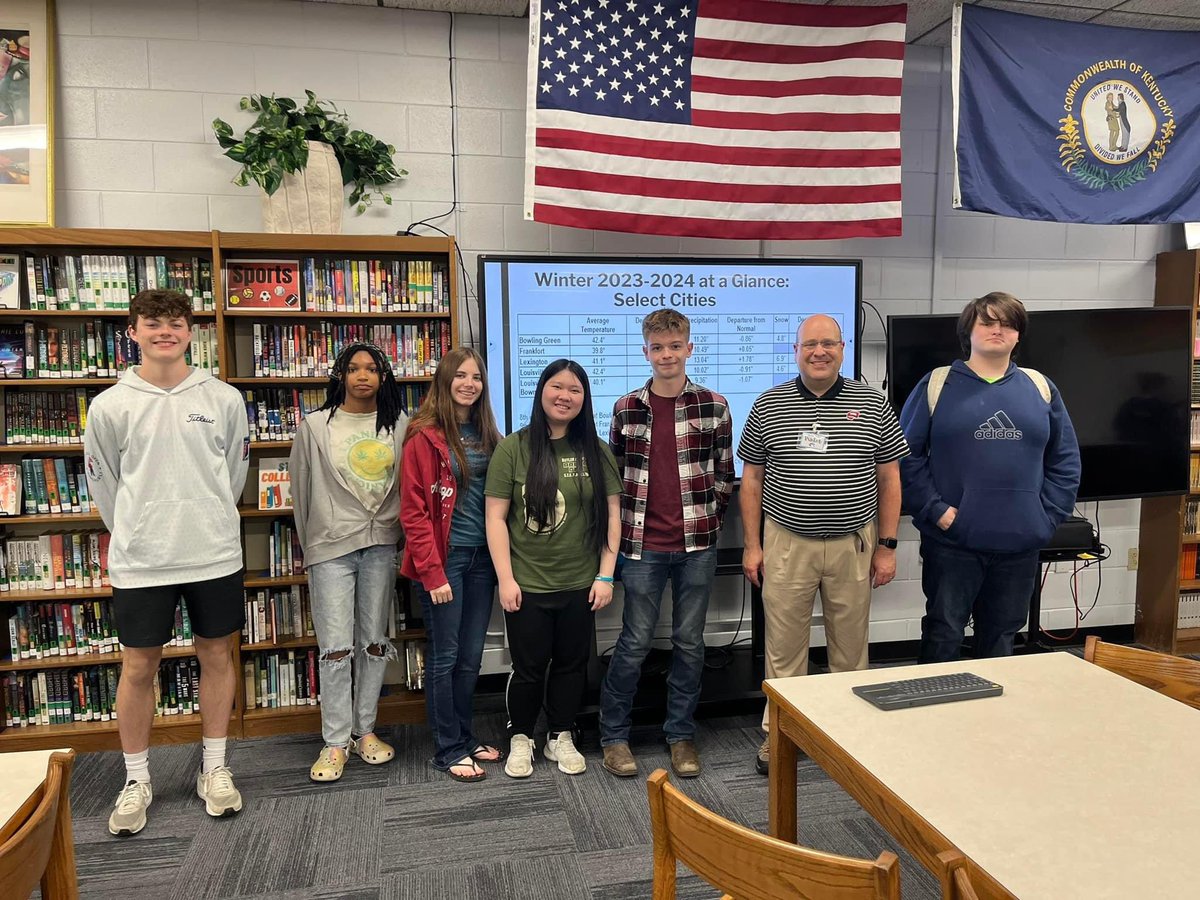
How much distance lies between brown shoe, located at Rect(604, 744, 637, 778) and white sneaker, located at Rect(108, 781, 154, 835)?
1.50 meters

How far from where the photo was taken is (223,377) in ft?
9.78

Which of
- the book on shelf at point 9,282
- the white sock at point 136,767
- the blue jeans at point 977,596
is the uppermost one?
the book on shelf at point 9,282

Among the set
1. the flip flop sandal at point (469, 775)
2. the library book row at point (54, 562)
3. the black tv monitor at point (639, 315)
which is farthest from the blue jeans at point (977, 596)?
the library book row at point (54, 562)

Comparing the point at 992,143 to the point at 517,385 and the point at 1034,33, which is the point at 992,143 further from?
the point at 517,385

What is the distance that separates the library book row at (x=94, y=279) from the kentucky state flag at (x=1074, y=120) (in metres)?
3.14

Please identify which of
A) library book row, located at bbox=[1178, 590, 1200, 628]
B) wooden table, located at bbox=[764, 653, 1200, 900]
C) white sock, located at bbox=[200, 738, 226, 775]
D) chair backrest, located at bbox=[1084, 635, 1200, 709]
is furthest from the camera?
library book row, located at bbox=[1178, 590, 1200, 628]

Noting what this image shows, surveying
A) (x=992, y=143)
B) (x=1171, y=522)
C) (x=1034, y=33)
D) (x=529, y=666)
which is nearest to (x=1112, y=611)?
(x=1171, y=522)

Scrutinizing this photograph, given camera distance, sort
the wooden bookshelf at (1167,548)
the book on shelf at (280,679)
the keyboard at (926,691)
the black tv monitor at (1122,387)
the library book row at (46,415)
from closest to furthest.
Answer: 1. the keyboard at (926,691)
2. the library book row at (46,415)
3. the book on shelf at (280,679)
4. the black tv monitor at (1122,387)
5. the wooden bookshelf at (1167,548)

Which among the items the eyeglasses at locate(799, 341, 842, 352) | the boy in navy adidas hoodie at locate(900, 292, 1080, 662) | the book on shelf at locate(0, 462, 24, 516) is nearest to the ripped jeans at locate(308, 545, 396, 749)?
the book on shelf at locate(0, 462, 24, 516)

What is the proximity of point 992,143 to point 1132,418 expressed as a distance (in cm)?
138

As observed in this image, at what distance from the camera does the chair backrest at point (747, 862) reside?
945 millimetres

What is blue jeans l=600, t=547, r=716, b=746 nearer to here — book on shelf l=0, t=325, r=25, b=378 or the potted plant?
the potted plant

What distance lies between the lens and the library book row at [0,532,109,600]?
298 cm

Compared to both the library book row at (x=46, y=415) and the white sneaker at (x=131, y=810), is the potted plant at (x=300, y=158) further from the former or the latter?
the white sneaker at (x=131, y=810)
